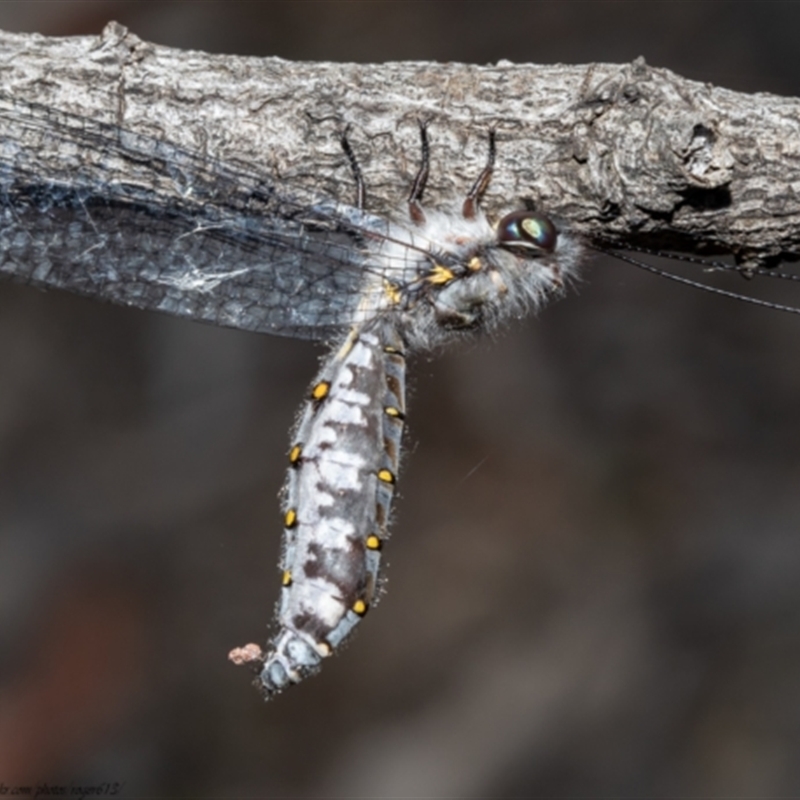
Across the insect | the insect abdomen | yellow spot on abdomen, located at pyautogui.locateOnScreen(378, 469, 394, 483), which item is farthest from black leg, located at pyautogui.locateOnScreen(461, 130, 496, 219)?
yellow spot on abdomen, located at pyautogui.locateOnScreen(378, 469, 394, 483)

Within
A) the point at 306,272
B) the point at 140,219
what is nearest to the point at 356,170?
the point at 306,272

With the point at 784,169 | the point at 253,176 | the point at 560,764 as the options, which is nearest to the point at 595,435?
the point at 560,764

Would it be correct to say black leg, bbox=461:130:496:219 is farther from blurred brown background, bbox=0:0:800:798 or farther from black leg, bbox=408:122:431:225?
blurred brown background, bbox=0:0:800:798

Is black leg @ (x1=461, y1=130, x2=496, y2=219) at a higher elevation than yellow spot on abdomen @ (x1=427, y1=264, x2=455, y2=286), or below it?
higher

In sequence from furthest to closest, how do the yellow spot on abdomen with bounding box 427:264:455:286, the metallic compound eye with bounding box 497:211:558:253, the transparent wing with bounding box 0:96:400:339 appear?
the yellow spot on abdomen with bounding box 427:264:455:286 → the metallic compound eye with bounding box 497:211:558:253 → the transparent wing with bounding box 0:96:400:339

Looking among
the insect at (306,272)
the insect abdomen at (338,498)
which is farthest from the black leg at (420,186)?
the insect abdomen at (338,498)
